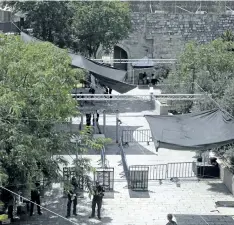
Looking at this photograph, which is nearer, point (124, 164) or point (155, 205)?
point (155, 205)

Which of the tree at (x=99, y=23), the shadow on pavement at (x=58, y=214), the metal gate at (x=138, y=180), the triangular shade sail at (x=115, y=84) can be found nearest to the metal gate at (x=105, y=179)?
the metal gate at (x=138, y=180)

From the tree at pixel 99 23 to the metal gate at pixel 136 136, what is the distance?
1000 cm

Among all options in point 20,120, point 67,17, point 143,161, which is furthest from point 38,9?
point 20,120

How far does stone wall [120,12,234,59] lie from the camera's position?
131 ft

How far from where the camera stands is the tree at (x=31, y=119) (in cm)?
1609

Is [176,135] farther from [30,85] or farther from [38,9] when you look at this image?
[38,9]

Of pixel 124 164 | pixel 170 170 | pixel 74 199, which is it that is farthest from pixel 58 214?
pixel 170 170

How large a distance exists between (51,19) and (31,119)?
64.8 feet

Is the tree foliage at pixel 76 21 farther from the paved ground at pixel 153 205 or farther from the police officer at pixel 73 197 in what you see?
the police officer at pixel 73 197

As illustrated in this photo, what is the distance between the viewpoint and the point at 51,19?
35.8 metres

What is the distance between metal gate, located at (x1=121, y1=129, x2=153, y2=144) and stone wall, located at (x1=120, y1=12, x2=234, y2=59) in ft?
44.1

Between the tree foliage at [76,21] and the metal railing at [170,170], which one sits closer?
the metal railing at [170,170]

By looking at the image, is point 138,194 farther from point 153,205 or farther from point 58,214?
point 58,214

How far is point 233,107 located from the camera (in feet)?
73.8
